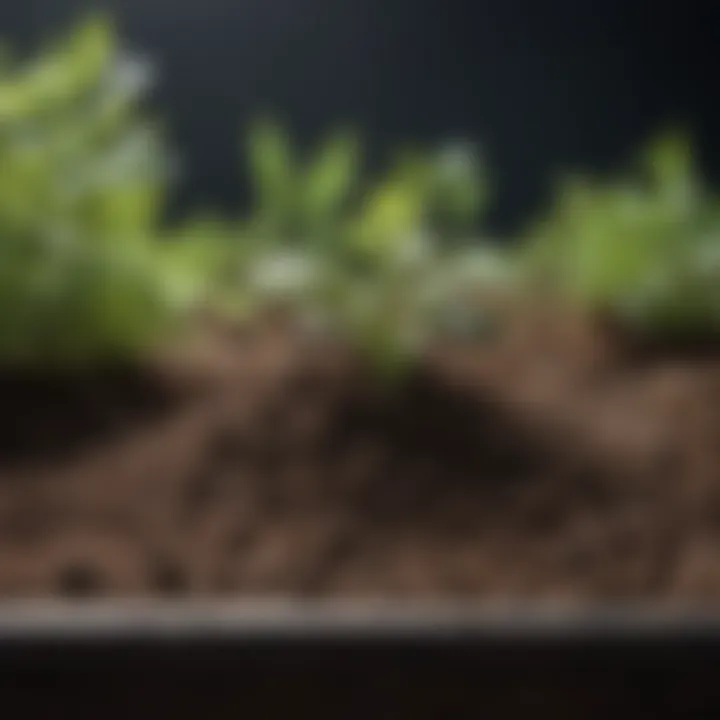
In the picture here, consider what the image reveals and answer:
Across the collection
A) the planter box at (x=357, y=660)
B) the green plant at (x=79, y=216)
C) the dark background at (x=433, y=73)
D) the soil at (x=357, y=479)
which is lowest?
the planter box at (x=357, y=660)

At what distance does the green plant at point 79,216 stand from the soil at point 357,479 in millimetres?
35

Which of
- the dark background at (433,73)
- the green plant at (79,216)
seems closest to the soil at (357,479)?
the green plant at (79,216)

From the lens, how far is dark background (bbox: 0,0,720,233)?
1.05 metres

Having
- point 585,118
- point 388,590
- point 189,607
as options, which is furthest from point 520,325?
point 189,607

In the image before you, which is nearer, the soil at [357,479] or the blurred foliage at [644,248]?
the soil at [357,479]

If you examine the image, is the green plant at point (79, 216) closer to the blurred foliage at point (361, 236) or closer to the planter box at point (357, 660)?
the blurred foliage at point (361, 236)

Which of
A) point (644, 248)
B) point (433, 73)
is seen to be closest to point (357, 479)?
point (644, 248)

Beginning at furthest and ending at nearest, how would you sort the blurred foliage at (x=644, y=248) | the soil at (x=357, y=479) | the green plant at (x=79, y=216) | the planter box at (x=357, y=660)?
the blurred foliage at (x=644, y=248) → the green plant at (x=79, y=216) → the soil at (x=357, y=479) → the planter box at (x=357, y=660)

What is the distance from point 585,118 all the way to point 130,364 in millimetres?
536

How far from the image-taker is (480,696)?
532 millimetres

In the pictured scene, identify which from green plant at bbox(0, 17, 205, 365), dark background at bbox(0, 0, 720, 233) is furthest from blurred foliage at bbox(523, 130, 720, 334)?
green plant at bbox(0, 17, 205, 365)

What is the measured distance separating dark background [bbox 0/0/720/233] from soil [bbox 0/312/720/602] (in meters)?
0.31

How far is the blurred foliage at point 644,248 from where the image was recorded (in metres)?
0.92

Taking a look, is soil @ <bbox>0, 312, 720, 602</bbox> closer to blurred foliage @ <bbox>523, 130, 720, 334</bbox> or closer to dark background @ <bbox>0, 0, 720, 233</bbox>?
blurred foliage @ <bbox>523, 130, 720, 334</bbox>
